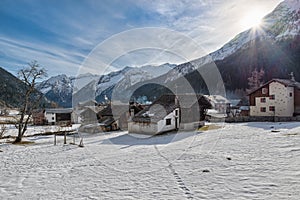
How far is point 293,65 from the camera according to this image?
80125 mm

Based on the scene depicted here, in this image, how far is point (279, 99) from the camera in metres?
33.9

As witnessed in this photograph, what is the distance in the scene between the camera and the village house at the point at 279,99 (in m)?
33.4

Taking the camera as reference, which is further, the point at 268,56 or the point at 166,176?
the point at 268,56

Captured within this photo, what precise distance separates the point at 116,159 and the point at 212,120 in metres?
28.0

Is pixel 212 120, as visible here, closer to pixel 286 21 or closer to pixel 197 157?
pixel 197 157

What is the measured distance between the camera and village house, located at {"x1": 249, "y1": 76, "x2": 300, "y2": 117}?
33.4 metres

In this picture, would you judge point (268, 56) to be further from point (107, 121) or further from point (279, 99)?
point (107, 121)

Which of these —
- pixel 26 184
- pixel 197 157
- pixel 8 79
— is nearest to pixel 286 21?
pixel 197 157

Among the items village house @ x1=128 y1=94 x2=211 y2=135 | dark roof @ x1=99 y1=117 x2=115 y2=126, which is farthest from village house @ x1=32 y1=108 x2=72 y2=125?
village house @ x1=128 y1=94 x2=211 y2=135

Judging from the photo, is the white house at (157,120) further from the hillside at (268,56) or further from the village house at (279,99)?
the hillside at (268,56)

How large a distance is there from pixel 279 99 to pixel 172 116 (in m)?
18.6

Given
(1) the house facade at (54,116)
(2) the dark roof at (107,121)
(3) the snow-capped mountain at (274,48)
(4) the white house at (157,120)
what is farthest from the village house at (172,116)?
(3) the snow-capped mountain at (274,48)

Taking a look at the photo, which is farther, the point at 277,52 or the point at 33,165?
the point at 277,52

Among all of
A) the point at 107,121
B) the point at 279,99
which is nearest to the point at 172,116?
the point at 107,121
